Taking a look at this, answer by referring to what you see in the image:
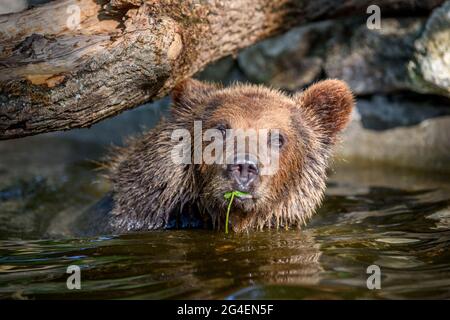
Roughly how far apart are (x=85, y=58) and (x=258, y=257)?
239 cm

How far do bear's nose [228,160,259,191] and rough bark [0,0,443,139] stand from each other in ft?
4.31

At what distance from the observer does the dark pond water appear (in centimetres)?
514

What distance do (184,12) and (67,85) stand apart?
4.86 feet

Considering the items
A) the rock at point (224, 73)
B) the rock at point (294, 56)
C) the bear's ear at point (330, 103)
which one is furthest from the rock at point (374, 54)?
the bear's ear at point (330, 103)

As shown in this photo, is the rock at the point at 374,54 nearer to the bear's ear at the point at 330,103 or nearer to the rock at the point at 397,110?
the rock at the point at 397,110

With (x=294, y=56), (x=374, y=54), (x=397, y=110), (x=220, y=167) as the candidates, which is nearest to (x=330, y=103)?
(x=220, y=167)

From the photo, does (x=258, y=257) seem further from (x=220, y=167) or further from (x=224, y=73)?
(x=224, y=73)

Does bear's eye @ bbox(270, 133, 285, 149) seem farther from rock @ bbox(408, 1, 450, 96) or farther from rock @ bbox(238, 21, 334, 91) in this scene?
rock @ bbox(238, 21, 334, 91)

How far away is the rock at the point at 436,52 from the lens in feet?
31.7

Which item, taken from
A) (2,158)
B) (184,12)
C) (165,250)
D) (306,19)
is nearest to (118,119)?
(2,158)

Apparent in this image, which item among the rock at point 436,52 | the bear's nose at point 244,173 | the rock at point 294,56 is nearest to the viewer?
the bear's nose at point 244,173

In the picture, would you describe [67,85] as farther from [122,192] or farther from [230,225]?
[230,225]

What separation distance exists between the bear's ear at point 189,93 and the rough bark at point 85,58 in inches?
22.0

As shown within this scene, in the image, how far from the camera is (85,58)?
6.42 meters
